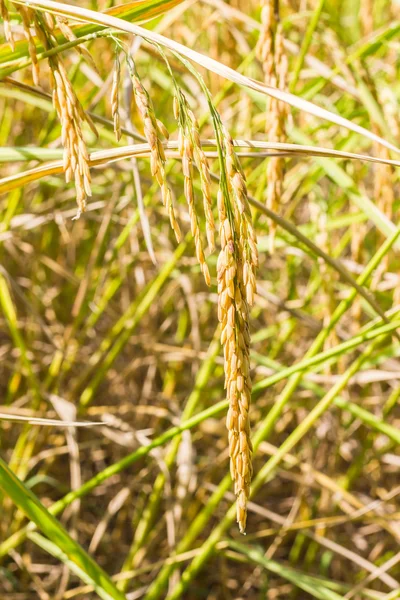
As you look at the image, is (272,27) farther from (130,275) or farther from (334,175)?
(130,275)

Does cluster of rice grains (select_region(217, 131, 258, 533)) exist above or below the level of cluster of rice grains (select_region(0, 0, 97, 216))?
below

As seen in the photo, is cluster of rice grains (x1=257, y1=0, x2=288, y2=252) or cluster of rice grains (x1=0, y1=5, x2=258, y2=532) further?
cluster of rice grains (x1=257, y1=0, x2=288, y2=252)

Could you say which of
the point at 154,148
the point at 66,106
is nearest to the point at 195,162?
the point at 154,148

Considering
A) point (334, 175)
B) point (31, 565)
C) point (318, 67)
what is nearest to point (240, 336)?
point (334, 175)

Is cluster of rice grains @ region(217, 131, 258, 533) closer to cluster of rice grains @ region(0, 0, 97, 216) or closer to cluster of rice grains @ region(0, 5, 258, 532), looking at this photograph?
cluster of rice grains @ region(0, 5, 258, 532)

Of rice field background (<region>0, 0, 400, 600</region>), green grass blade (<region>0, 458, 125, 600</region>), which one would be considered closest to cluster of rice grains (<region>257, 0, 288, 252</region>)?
rice field background (<region>0, 0, 400, 600</region>)
